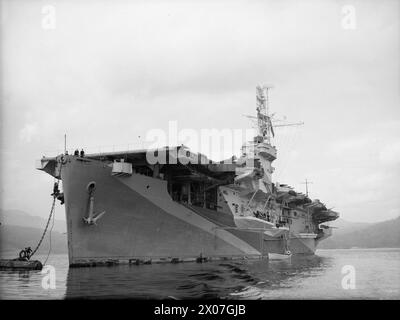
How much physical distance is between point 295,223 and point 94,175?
83.6 ft

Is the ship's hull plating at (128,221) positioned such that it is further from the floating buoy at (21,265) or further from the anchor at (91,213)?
the floating buoy at (21,265)

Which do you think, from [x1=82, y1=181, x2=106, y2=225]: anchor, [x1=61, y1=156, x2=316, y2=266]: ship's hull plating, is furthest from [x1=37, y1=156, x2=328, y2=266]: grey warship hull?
[x1=82, y1=181, x2=106, y2=225]: anchor

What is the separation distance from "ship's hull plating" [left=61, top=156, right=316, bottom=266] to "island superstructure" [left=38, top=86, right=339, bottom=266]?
0.05m

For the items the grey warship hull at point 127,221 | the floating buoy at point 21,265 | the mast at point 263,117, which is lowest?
the floating buoy at point 21,265

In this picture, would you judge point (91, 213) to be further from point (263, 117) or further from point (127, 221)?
point (263, 117)

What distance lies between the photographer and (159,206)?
20.6 m

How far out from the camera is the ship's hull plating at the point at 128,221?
1892 centimetres

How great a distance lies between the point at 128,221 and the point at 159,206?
1770 millimetres

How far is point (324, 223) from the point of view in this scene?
53.1m

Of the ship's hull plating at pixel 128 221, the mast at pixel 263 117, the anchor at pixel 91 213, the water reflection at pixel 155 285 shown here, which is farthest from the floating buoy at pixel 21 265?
the mast at pixel 263 117

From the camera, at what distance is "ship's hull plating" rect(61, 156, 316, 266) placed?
18.9 metres

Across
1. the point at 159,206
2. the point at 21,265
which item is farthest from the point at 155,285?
the point at 21,265

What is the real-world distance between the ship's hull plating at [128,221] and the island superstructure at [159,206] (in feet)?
0.15
